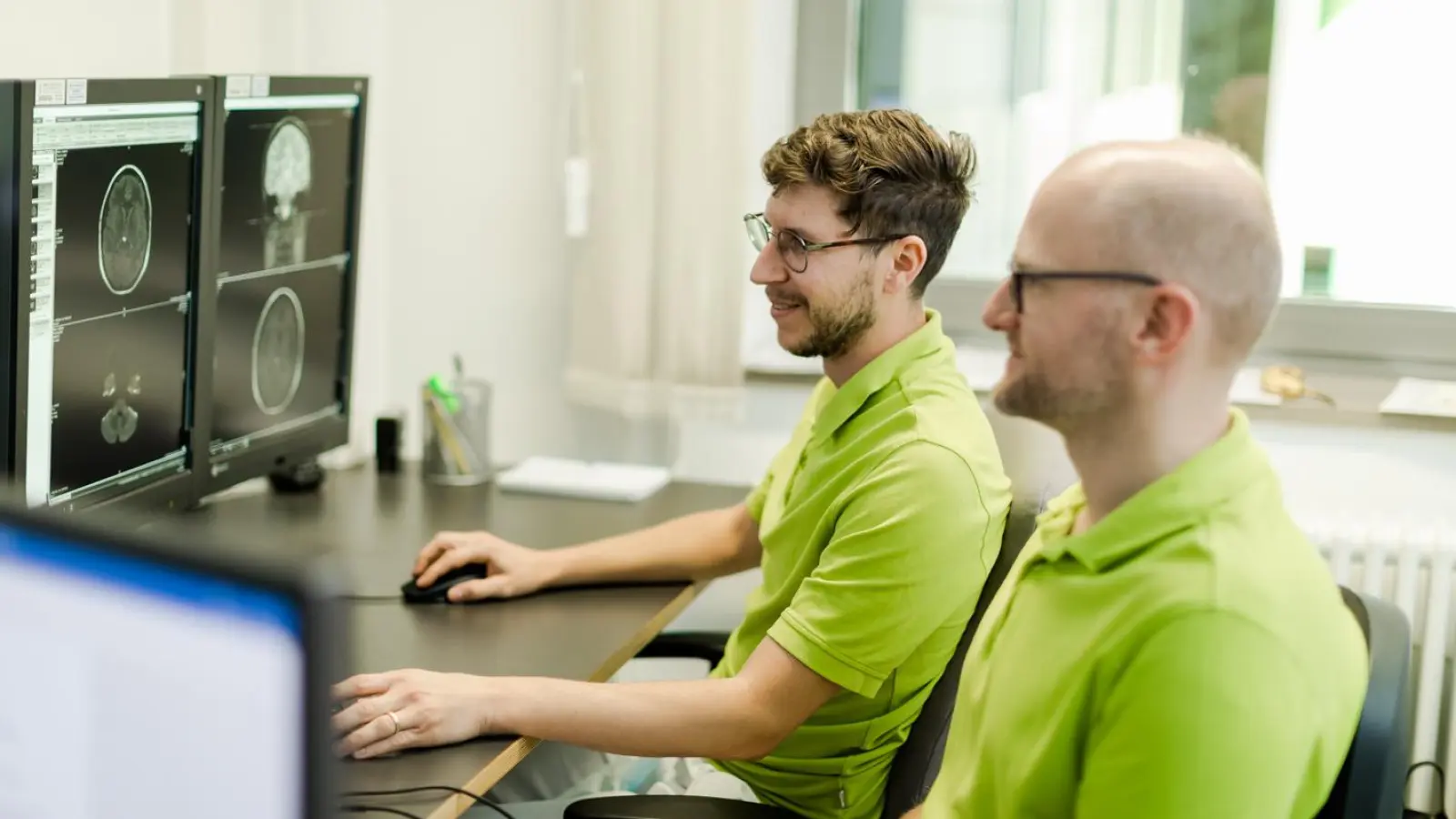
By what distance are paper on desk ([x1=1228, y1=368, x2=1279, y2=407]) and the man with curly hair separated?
937mm

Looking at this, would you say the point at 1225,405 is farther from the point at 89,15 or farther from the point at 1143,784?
the point at 89,15

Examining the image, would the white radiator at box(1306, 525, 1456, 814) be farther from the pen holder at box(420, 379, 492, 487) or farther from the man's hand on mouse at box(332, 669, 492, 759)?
the man's hand on mouse at box(332, 669, 492, 759)

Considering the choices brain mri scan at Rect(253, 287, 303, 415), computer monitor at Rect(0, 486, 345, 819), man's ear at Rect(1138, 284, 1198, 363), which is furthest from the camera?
brain mri scan at Rect(253, 287, 303, 415)

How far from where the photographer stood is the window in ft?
8.80

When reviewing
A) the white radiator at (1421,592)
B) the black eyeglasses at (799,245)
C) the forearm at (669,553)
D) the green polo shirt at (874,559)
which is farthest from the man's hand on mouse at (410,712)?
the white radiator at (1421,592)

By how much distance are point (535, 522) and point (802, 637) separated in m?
0.73

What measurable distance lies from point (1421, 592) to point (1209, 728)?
1574mm

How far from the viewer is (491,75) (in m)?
2.85

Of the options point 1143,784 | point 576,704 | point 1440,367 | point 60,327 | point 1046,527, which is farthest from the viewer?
point 1440,367

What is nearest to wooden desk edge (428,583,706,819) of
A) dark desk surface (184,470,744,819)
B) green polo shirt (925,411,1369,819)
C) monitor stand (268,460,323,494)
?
dark desk surface (184,470,744,819)

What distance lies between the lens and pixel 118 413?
1.89m

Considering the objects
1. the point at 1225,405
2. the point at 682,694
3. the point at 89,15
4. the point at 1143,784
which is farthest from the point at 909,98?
the point at 1143,784

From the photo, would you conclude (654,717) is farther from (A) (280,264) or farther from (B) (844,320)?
(A) (280,264)


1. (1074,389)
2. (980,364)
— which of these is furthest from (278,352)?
(1074,389)
